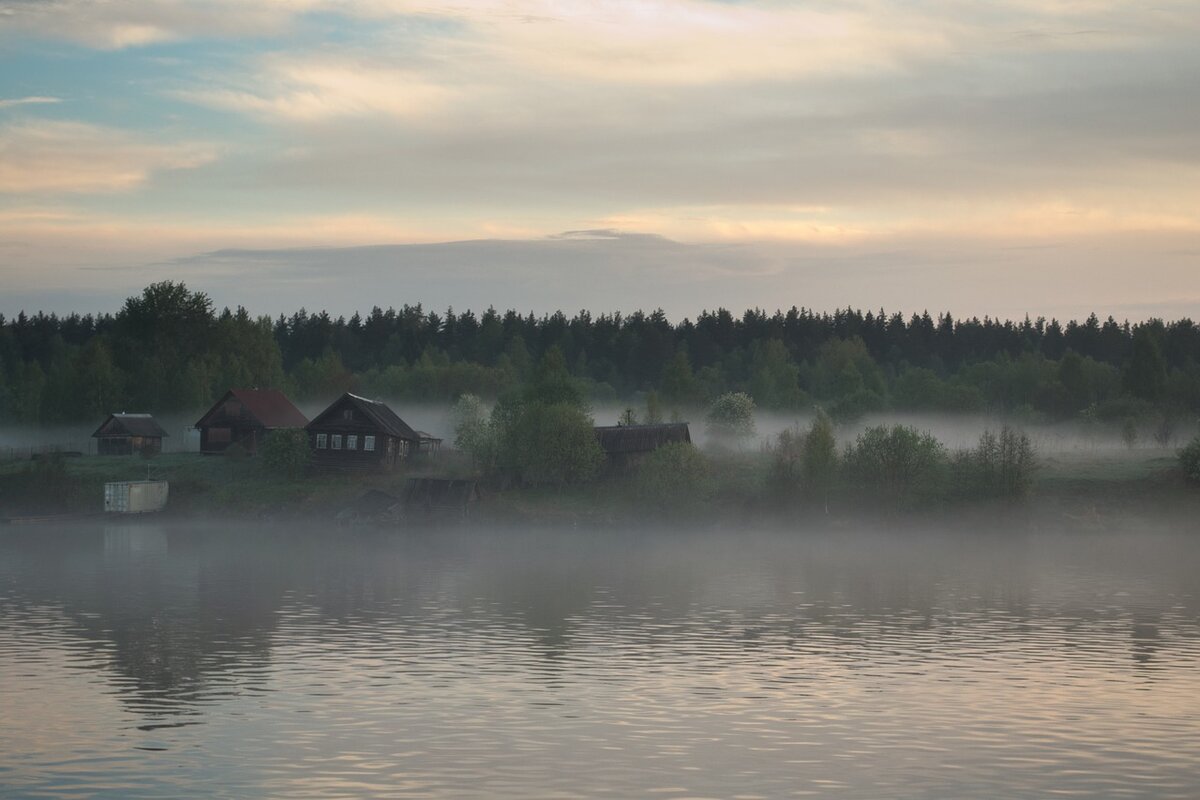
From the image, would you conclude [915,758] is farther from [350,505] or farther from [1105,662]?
[350,505]

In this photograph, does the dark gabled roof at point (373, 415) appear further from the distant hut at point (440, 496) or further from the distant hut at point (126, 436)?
the distant hut at point (126, 436)

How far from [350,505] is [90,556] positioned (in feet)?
94.3

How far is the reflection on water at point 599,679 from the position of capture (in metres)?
27.1

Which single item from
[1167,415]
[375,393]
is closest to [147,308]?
[375,393]

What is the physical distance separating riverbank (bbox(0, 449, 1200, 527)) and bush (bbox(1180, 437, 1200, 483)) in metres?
0.85

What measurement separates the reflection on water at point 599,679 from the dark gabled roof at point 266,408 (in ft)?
179

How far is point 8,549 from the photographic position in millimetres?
84875

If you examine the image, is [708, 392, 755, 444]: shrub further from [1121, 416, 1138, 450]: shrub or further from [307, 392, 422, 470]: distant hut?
[1121, 416, 1138, 450]: shrub

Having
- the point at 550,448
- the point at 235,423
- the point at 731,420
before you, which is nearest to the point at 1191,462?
the point at 731,420

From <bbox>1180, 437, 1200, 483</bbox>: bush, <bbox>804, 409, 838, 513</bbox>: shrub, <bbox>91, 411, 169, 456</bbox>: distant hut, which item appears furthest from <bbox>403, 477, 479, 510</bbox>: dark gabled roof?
<bbox>1180, 437, 1200, 483</bbox>: bush

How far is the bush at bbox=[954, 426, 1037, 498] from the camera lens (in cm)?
9819

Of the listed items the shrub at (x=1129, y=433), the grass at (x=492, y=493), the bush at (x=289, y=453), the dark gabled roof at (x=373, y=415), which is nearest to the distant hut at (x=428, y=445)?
the grass at (x=492, y=493)

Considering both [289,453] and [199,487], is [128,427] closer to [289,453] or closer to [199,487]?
[199,487]

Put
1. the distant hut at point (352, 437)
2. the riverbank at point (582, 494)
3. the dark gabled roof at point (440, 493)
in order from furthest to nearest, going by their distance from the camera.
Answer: the distant hut at point (352, 437) < the dark gabled roof at point (440, 493) < the riverbank at point (582, 494)
